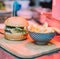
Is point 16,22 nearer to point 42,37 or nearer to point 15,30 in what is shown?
point 15,30

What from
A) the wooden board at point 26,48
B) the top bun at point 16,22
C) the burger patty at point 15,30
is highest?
the top bun at point 16,22

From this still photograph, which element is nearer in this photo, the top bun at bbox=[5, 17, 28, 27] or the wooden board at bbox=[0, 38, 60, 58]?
the wooden board at bbox=[0, 38, 60, 58]

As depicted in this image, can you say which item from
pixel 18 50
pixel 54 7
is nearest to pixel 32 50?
pixel 18 50

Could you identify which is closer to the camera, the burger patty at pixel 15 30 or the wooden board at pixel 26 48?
the wooden board at pixel 26 48

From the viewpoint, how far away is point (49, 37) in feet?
2.69

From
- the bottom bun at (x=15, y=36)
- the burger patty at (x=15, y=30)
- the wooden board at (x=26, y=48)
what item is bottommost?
the wooden board at (x=26, y=48)

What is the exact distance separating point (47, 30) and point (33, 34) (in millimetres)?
65

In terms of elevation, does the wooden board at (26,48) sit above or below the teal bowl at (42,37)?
below

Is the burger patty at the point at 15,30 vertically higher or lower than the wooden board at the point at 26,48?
higher

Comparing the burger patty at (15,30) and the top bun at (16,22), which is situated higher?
the top bun at (16,22)

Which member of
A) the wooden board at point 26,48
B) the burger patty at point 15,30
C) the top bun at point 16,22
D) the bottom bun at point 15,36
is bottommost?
the wooden board at point 26,48

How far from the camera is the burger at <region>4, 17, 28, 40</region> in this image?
0.90 m

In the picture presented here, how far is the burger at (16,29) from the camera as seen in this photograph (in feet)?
2.96

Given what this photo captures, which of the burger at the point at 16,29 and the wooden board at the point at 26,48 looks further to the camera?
the burger at the point at 16,29
